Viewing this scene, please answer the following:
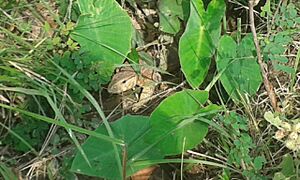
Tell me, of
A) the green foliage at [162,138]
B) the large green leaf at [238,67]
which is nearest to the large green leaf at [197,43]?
the large green leaf at [238,67]

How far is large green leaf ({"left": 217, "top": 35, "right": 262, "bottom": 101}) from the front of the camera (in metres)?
1.79

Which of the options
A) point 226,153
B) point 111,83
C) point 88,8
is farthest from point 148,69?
point 226,153

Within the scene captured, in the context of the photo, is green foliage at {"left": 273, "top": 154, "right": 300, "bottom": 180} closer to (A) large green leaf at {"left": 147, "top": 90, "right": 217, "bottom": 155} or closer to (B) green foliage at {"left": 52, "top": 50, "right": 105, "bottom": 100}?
(A) large green leaf at {"left": 147, "top": 90, "right": 217, "bottom": 155}

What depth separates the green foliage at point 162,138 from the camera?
5.49 feet

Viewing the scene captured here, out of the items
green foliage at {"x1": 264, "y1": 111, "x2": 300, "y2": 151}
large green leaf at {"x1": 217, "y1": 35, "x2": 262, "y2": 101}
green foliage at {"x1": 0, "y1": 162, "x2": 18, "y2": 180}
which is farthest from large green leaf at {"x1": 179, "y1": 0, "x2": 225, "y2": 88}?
green foliage at {"x1": 0, "y1": 162, "x2": 18, "y2": 180}

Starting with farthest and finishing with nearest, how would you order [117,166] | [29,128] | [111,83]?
[111,83]
[29,128]
[117,166]

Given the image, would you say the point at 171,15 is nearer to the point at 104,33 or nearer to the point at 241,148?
the point at 104,33

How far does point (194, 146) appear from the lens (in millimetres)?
1697

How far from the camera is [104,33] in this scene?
6.13 ft

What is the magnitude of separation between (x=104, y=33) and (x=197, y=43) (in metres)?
0.27

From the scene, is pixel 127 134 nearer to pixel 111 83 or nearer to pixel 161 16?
pixel 111 83

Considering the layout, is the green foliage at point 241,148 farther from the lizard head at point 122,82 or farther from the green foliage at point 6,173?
the green foliage at point 6,173

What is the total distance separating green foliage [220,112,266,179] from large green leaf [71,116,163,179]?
7.6 inches

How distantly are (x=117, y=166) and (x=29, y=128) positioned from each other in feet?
1.01
